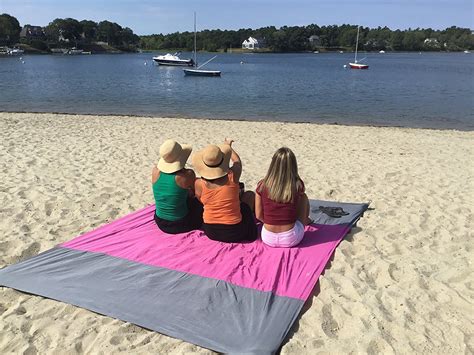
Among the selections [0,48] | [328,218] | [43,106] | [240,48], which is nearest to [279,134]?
[328,218]

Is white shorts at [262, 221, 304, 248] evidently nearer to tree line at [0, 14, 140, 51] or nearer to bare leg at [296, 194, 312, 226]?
bare leg at [296, 194, 312, 226]

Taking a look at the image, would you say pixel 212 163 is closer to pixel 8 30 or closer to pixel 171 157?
pixel 171 157

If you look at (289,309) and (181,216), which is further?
(181,216)

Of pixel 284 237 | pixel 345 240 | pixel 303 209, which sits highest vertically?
pixel 303 209

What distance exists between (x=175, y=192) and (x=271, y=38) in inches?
5854

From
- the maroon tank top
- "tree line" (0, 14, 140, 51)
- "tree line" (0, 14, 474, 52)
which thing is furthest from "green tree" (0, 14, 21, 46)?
the maroon tank top

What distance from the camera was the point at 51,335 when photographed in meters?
3.23

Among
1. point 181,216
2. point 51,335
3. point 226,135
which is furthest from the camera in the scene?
point 226,135

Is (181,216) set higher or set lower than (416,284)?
higher

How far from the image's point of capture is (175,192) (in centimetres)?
445

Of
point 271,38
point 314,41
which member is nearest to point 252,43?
point 271,38

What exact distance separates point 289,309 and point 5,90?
31230mm

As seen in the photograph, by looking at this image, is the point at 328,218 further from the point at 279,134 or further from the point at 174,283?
the point at 279,134

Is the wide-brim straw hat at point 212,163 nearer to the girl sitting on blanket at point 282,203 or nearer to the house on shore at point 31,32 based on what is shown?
the girl sitting on blanket at point 282,203
